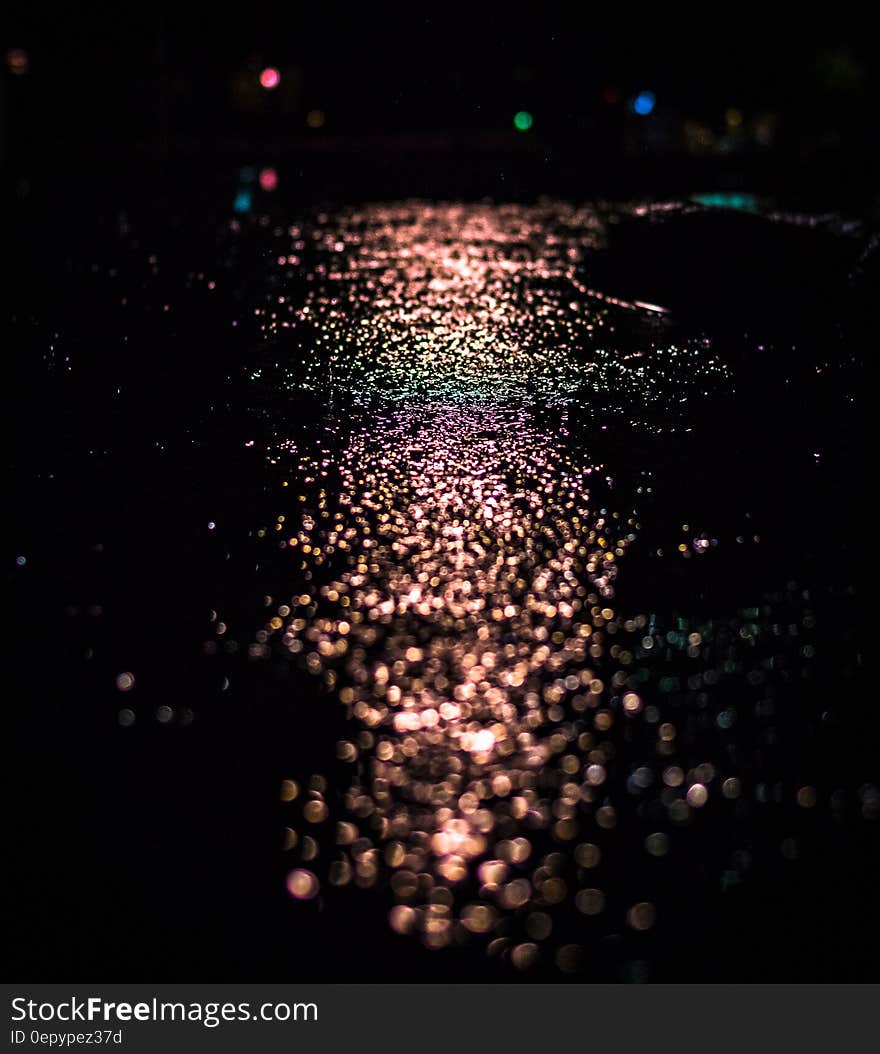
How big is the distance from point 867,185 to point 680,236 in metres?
13.4

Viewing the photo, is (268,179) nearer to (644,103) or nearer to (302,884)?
(644,103)

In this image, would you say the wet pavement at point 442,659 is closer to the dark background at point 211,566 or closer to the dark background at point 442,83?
the dark background at point 211,566

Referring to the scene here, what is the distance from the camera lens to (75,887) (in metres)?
3.34

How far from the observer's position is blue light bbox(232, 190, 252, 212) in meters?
18.9

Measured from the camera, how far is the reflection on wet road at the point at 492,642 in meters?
3.42

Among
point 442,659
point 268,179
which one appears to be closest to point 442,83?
point 268,179

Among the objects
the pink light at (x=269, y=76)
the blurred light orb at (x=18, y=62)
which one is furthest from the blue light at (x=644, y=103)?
the blurred light orb at (x=18, y=62)

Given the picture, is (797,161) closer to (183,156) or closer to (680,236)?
(183,156)

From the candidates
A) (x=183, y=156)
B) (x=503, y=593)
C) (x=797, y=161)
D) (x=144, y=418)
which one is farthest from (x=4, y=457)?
(x=797, y=161)

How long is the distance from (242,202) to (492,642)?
16784mm

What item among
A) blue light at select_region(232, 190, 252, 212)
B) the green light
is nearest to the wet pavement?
blue light at select_region(232, 190, 252, 212)

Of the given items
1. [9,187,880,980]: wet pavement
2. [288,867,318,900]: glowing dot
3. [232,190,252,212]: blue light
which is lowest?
[288,867,318,900]: glowing dot

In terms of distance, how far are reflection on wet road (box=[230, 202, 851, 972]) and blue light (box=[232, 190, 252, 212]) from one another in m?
10.0

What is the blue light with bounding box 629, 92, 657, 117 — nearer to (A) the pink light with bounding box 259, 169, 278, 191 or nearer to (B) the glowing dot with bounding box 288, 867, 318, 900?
(A) the pink light with bounding box 259, 169, 278, 191
